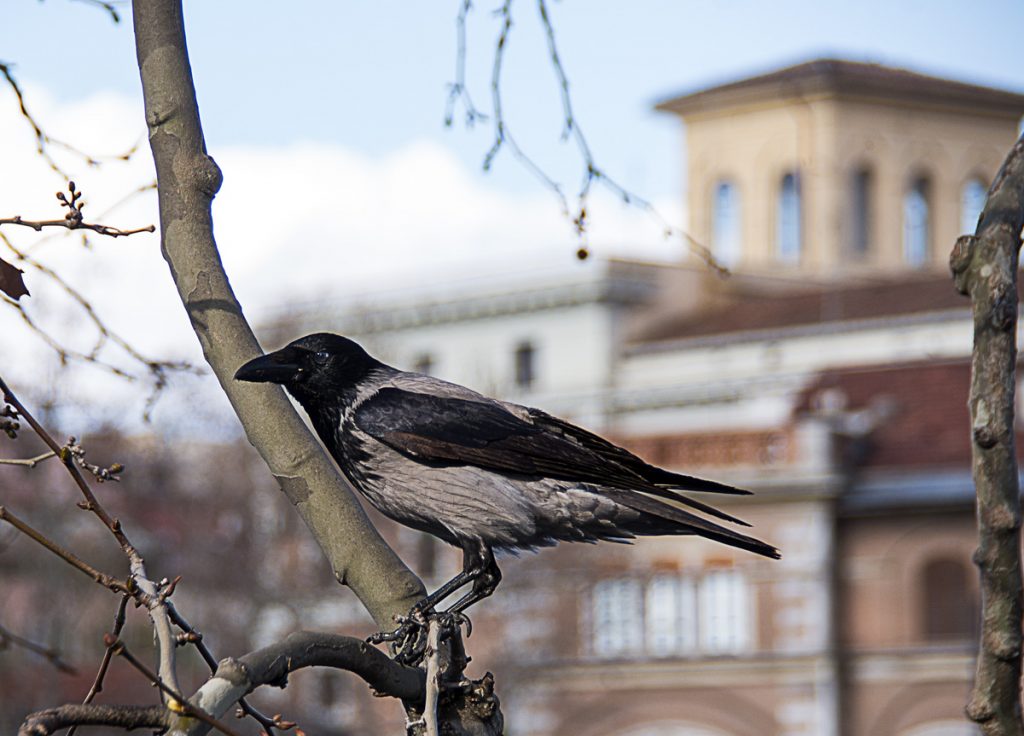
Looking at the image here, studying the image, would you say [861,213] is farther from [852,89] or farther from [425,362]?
[425,362]

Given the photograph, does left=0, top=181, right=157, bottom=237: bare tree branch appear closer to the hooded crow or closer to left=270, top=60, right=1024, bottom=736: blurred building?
the hooded crow

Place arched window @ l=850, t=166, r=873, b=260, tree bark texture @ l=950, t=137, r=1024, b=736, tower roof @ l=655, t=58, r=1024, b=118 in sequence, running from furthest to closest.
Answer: arched window @ l=850, t=166, r=873, b=260, tower roof @ l=655, t=58, r=1024, b=118, tree bark texture @ l=950, t=137, r=1024, b=736

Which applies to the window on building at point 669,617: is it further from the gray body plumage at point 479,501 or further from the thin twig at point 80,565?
the thin twig at point 80,565

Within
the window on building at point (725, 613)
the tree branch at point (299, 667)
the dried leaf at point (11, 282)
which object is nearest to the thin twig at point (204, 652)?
the tree branch at point (299, 667)

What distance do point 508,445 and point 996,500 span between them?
117 centimetres

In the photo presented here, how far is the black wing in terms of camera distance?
406 centimetres

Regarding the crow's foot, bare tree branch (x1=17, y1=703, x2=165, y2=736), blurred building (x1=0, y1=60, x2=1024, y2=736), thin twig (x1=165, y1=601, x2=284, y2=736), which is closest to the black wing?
the crow's foot

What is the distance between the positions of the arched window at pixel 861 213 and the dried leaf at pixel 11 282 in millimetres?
68366

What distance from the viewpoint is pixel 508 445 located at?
416 cm

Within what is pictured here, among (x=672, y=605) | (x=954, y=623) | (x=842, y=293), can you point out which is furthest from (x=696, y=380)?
(x=954, y=623)

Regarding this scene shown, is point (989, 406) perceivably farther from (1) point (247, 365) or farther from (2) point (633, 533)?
(1) point (247, 365)

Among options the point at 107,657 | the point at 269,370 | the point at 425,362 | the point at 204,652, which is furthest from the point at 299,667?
the point at 425,362

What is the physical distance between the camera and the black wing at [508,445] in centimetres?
406

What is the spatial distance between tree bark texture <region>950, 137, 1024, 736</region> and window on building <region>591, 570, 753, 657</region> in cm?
4014
